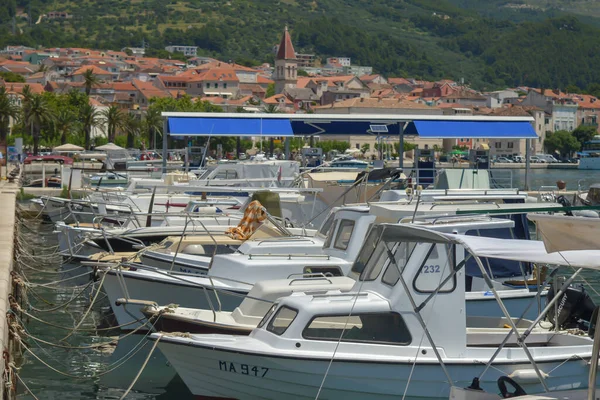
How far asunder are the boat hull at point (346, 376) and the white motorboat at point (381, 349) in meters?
0.01

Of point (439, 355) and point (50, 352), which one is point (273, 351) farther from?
point (50, 352)

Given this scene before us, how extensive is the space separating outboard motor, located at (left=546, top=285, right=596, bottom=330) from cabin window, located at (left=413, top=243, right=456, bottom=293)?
2065 mm

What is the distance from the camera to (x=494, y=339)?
13086 millimetres

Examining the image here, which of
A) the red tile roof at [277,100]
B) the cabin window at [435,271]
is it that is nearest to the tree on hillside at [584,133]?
the red tile roof at [277,100]

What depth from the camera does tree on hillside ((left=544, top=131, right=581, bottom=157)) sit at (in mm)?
168000

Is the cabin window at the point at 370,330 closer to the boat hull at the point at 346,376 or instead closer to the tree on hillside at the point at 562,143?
the boat hull at the point at 346,376

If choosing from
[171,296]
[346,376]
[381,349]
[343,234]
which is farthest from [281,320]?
[343,234]

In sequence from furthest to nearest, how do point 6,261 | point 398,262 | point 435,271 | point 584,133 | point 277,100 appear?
1. point 277,100
2. point 584,133
3. point 6,261
4. point 398,262
5. point 435,271

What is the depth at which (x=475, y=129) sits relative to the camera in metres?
32.5

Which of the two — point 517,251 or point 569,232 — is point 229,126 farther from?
point 569,232

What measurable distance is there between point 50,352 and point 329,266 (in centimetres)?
516

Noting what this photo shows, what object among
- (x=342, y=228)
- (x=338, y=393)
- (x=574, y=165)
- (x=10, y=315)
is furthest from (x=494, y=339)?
(x=574, y=165)

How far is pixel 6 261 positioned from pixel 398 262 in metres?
9.72

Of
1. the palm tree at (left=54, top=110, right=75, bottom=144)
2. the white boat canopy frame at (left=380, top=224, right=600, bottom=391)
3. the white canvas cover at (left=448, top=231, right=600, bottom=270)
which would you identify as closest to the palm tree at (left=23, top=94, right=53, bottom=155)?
the palm tree at (left=54, top=110, right=75, bottom=144)
